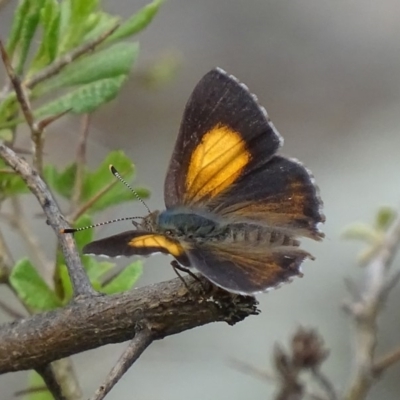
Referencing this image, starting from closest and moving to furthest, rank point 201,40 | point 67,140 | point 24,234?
point 24,234, point 67,140, point 201,40

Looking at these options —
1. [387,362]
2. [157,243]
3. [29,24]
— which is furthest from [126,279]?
[387,362]

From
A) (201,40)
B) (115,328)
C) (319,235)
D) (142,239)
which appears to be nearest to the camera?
(115,328)

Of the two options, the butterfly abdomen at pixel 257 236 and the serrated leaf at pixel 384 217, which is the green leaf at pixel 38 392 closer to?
the butterfly abdomen at pixel 257 236

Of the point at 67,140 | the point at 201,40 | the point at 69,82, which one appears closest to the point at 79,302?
the point at 69,82

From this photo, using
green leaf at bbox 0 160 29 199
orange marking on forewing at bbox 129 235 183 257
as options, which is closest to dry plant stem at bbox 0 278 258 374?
orange marking on forewing at bbox 129 235 183 257

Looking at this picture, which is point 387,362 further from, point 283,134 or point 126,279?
point 283,134

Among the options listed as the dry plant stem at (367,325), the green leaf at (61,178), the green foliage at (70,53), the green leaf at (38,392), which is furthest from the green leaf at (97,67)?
the dry plant stem at (367,325)

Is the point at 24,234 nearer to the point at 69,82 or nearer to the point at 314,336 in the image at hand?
the point at 69,82
